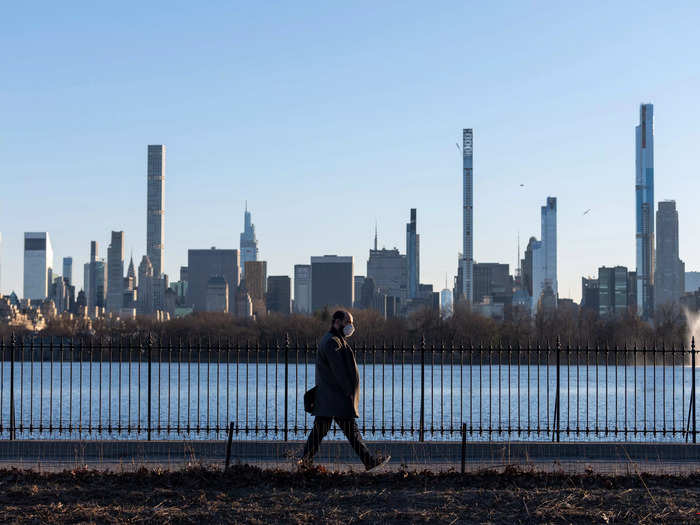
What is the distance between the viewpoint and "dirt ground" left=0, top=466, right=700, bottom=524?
33.7 ft

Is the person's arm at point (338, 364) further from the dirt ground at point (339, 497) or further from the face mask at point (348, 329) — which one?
the dirt ground at point (339, 497)

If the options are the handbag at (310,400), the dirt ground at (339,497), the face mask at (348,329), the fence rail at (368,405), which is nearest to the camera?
the dirt ground at (339,497)

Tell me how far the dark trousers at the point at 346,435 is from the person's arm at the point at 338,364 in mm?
394

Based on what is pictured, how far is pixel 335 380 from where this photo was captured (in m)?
13.4

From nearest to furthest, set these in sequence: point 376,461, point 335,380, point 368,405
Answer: point 376,461 → point 335,380 → point 368,405

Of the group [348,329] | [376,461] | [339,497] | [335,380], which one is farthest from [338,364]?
[339,497]

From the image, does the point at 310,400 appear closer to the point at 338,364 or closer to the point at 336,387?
the point at 336,387

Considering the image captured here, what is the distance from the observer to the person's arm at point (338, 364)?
43.8 feet

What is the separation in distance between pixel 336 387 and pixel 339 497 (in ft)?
7.95

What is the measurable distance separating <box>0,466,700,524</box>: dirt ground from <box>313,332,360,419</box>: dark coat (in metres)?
0.91

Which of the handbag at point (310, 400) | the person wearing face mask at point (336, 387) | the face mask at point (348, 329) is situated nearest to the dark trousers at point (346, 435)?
the person wearing face mask at point (336, 387)

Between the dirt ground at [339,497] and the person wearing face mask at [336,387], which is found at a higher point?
the person wearing face mask at [336,387]

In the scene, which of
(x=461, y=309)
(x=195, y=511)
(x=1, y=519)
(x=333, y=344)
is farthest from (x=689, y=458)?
(x=461, y=309)

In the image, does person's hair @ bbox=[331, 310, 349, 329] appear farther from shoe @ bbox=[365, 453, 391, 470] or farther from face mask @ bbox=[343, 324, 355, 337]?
shoe @ bbox=[365, 453, 391, 470]
